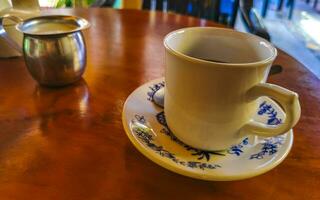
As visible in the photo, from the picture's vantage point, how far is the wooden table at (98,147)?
363 millimetres

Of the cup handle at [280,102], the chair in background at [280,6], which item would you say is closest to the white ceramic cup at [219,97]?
the cup handle at [280,102]

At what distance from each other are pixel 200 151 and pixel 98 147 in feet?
0.46

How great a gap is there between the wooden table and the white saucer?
26 mm

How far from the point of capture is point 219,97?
36cm

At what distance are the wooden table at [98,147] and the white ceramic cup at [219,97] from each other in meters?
0.06

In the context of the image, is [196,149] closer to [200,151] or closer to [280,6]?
[200,151]

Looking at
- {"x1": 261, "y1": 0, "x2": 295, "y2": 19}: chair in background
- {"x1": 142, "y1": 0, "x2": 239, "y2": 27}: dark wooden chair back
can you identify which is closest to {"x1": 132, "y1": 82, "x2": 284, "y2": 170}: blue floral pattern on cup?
{"x1": 142, "y1": 0, "x2": 239, "y2": 27}: dark wooden chair back

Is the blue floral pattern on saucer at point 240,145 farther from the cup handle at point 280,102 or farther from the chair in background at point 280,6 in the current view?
the chair in background at point 280,6

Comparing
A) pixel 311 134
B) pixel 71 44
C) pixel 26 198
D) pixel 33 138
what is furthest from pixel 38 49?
pixel 311 134

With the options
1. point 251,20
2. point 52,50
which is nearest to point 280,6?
point 251,20

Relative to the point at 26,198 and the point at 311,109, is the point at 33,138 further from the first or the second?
the point at 311,109

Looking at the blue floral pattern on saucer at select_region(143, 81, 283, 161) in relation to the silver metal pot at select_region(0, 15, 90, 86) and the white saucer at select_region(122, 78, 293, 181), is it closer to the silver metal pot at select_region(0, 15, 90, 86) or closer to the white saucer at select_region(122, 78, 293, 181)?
the white saucer at select_region(122, 78, 293, 181)

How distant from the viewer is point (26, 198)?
1.12ft

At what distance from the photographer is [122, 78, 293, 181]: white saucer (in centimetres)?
36
